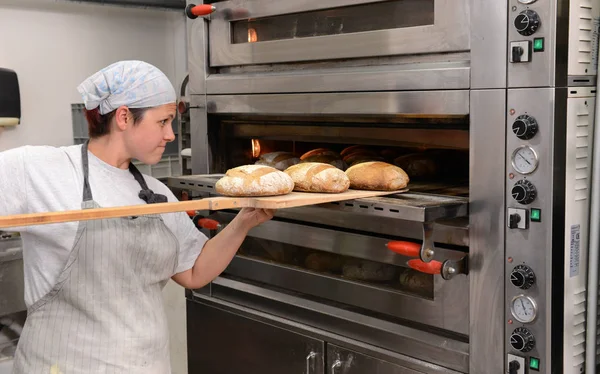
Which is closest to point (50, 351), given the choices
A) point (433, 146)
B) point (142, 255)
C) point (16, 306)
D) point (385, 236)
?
point (142, 255)

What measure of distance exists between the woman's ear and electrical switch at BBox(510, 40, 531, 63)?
981mm

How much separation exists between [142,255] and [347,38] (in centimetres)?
84

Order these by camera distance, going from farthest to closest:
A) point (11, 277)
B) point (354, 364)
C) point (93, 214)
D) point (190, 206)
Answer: point (11, 277), point (354, 364), point (190, 206), point (93, 214)

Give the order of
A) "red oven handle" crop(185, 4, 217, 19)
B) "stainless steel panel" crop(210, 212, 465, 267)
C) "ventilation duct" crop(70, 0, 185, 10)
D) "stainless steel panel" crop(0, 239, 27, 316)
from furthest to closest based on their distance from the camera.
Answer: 1. "ventilation duct" crop(70, 0, 185, 10)
2. "stainless steel panel" crop(0, 239, 27, 316)
3. "red oven handle" crop(185, 4, 217, 19)
4. "stainless steel panel" crop(210, 212, 465, 267)

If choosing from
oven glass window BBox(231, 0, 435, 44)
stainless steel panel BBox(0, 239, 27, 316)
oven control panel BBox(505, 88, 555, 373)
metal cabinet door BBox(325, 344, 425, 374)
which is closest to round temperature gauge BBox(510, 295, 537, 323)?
oven control panel BBox(505, 88, 555, 373)

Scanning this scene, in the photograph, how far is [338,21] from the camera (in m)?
2.04

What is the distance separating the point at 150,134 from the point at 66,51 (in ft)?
7.12

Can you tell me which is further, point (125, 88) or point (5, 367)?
point (5, 367)

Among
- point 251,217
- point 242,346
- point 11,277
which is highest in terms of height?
point 251,217

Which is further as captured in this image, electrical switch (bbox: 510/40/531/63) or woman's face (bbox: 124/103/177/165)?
woman's face (bbox: 124/103/177/165)

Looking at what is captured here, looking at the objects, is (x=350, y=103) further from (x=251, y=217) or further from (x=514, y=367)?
(x=514, y=367)

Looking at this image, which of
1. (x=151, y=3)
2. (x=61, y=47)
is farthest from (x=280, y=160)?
(x=61, y=47)

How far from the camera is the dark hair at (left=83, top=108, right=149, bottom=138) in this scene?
1.84 meters

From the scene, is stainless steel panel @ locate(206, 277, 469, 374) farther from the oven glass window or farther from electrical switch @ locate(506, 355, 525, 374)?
the oven glass window
